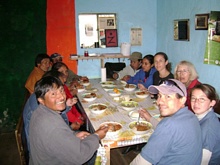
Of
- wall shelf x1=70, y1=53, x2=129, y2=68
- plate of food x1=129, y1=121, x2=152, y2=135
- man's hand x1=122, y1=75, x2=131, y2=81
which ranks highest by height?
wall shelf x1=70, y1=53, x2=129, y2=68

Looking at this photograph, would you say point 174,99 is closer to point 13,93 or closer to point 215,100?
point 215,100

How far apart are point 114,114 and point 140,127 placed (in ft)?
1.56

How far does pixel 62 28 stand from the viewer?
4.16 metres

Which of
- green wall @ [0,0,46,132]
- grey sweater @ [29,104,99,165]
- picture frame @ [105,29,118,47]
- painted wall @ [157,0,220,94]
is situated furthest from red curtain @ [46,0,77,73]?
grey sweater @ [29,104,99,165]

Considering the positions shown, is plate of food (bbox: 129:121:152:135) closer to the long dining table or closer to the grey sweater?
the long dining table

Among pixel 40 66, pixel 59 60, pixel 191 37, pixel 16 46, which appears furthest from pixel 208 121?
pixel 16 46

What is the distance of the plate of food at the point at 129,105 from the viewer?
234cm

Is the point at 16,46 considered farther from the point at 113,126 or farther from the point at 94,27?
the point at 113,126

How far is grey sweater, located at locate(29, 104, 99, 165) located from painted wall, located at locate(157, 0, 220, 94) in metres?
2.34

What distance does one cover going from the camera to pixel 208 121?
5.31 ft

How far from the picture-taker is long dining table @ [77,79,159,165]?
68.8 inches

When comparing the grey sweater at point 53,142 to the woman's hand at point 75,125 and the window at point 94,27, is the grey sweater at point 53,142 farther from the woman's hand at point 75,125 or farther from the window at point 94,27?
the window at point 94,27

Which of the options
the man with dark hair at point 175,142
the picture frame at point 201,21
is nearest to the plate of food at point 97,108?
the man with dark hair at point 175,142

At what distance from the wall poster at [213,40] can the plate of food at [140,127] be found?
5.32 feet
